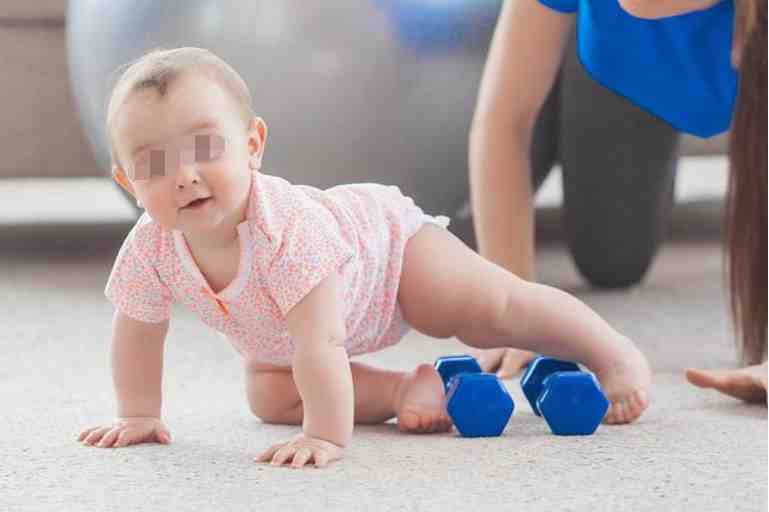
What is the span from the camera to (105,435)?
98 centimetres

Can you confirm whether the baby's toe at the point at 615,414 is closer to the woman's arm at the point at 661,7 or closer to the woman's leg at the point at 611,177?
the woman's arm at the point at 661,7

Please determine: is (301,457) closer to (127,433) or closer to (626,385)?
(127,433)

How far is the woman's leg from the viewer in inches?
63.3

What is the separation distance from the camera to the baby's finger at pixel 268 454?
927 millimetres

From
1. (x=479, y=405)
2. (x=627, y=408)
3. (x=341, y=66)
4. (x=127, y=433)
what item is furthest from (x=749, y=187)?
(x=127, y=433)

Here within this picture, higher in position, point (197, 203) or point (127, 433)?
point (197, 203)

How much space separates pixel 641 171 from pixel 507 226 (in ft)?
1.16

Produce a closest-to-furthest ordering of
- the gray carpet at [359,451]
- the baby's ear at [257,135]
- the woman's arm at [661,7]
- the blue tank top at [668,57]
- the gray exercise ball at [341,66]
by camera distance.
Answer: the gray carpet at [359,451] < the baby's ear at [257,135] < the woman's arm at [661,7] < the blue tank top at [668,57] < the gray exercise ball at [341,66]

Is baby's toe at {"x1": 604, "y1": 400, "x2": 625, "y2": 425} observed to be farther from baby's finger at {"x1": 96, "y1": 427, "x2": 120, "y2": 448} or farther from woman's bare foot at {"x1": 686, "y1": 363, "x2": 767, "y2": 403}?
baby's finger at {"x1": 96, "y1": 427, "x2": 120, "y2": 448}

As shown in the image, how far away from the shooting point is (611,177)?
1.63m

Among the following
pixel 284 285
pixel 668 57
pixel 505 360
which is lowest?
pixel 505 360

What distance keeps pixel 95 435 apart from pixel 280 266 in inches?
7.4

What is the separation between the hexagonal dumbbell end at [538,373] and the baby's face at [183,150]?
0.31 metres

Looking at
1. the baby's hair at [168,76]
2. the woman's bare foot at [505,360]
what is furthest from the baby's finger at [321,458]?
the woman's bare foot at [505,360]
